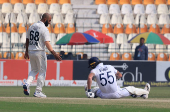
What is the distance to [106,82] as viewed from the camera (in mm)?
9414

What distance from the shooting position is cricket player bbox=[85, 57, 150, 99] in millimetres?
9398

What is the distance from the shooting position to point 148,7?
84.2 feet

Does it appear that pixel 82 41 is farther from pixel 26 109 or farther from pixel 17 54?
pixel 26 109

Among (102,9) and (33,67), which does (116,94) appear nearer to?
(33,67)

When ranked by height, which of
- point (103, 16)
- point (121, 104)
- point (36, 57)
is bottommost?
point (121, 104)

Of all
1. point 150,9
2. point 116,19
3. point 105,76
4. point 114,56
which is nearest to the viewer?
point 105,76

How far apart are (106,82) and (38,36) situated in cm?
179

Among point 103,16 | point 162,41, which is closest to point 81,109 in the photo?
point 162,41

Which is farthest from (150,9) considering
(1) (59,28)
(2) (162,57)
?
(1) (59,28)

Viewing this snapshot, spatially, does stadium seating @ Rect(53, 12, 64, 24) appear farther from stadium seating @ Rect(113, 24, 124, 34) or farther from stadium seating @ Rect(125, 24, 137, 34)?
stadium seating @ Rect(125, 24, 137, 34)

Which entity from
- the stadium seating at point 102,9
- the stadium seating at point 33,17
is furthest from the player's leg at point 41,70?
the stadium seating at point 102,9

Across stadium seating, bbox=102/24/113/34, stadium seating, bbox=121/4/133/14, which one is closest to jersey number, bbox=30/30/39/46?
stadium seating, bbox=102/24/113/34

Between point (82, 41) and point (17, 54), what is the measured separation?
3.36 meters

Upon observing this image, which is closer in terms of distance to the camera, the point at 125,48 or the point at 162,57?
the point at 162,57
